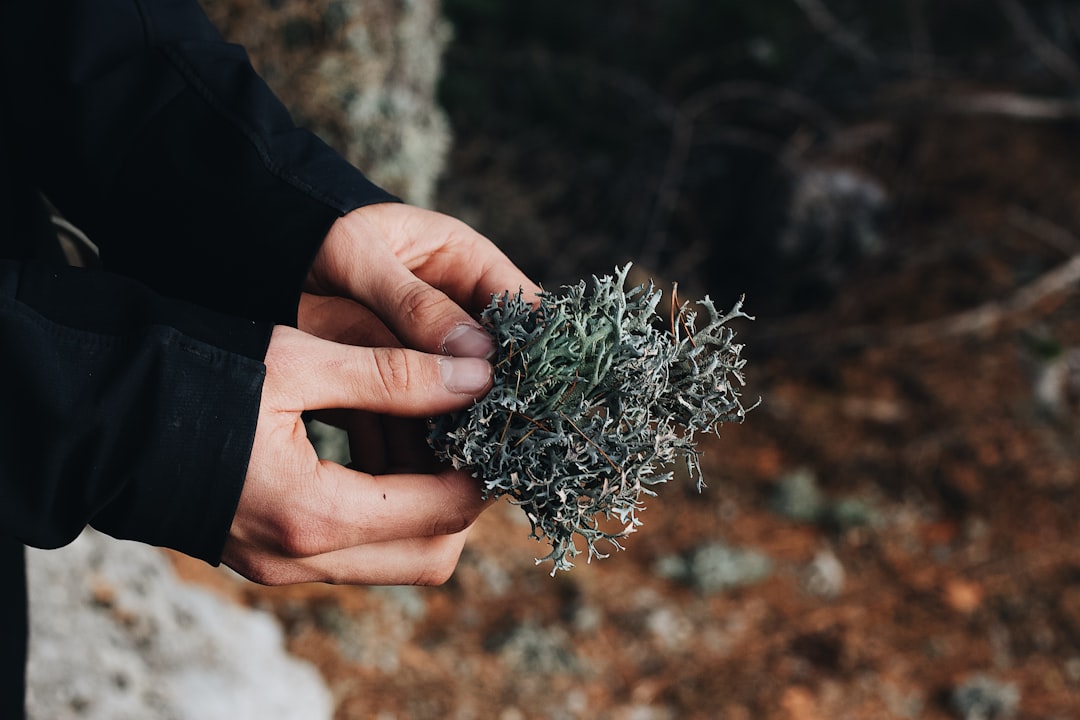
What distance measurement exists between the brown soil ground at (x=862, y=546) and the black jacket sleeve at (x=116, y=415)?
2.40 m

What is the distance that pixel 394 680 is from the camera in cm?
378

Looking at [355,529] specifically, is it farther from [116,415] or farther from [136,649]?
[136,649]

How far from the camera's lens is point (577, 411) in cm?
166

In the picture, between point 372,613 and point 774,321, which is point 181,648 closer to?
point 372,613

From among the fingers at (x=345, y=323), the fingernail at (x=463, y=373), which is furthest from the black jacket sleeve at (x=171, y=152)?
the fingernail at (x=463, y=373)

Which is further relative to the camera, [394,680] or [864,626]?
[864,626]

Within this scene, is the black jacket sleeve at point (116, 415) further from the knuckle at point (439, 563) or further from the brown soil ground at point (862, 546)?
the brown soil ground at point (862, 546)

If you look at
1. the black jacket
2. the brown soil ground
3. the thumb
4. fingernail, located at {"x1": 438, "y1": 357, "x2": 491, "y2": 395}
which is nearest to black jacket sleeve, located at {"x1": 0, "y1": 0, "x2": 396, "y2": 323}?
the black jacket

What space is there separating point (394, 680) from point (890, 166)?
5881mm

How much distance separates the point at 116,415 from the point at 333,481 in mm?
382

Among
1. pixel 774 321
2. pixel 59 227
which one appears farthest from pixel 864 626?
pixel 59 227

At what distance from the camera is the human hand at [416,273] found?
5.40ft

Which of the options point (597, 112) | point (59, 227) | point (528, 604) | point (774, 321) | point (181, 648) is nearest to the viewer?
point (59, 227)

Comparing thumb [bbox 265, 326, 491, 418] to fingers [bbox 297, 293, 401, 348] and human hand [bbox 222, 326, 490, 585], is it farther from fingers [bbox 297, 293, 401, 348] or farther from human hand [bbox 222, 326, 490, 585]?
fingers [bbox 297, 293, 401, 348]
